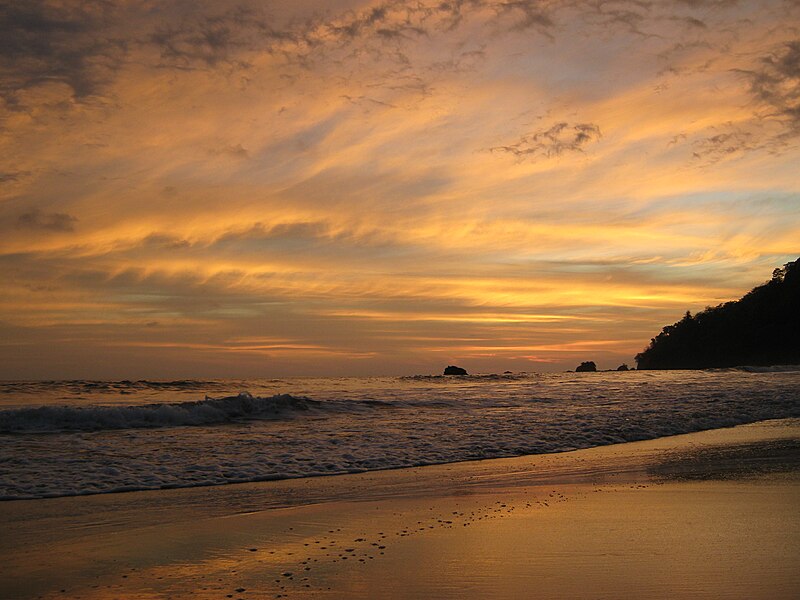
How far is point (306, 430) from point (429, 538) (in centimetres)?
1037

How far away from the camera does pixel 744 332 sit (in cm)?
8894

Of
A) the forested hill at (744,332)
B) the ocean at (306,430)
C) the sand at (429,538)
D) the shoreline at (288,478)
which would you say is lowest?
the shoreline at (288,478)

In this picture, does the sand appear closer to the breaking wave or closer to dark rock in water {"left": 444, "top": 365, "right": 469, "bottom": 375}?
the breaking wave

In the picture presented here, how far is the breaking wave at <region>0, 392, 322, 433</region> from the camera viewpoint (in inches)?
672

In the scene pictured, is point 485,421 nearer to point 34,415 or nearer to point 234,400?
point 234,400

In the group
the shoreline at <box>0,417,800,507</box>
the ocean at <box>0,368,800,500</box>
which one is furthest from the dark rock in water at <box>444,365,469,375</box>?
the shoreline at <box>0,417,800,507</box>

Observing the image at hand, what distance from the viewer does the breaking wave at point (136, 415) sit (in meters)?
17.1

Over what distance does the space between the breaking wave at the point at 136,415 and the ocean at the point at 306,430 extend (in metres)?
0.05

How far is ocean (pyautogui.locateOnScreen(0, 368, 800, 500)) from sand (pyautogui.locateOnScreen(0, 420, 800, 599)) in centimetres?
134

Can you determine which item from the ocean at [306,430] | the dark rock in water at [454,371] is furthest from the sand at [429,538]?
the dark rock in water at [454,371]

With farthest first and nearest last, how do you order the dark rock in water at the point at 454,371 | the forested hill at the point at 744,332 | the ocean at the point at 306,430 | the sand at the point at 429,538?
the forested hill at the point at 744,332
the dark rock in water at the point at 454,371
the ocean at the point at 306,430
the sand at the point at 429,538

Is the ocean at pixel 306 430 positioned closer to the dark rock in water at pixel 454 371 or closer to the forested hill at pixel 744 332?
the dark rock in water at pixel 454 371

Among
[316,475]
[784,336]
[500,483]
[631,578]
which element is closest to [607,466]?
[500,483]

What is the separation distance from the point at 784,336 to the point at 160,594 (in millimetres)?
94180
